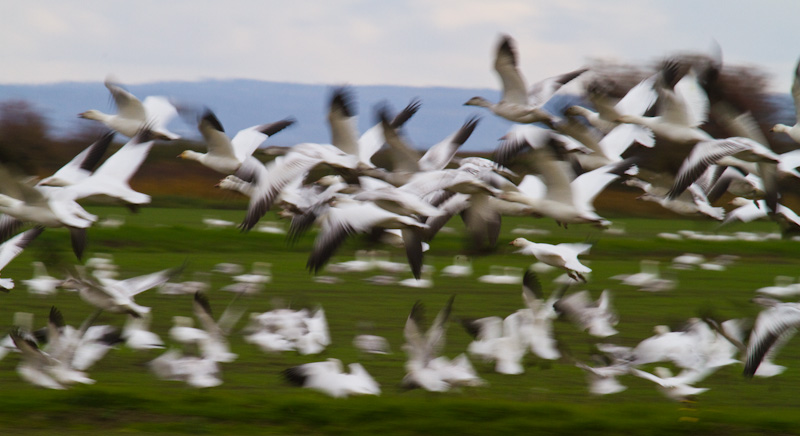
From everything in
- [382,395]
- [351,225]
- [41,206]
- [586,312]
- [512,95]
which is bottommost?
[382,395]

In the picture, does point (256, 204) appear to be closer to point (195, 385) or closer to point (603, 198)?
point (195, 385)

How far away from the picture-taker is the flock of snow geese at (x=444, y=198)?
7137mm

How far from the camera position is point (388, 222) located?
22.3ft

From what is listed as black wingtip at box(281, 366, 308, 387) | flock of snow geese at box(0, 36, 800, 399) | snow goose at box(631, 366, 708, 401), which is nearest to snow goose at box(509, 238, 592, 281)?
flock of snow geese at box(0, 36, 800, 399)

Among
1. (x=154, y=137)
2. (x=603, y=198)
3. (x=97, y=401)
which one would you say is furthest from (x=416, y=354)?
(x=603, y=198)

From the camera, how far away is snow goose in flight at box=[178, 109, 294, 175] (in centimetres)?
844

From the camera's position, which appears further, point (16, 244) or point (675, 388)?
point (16, 244)

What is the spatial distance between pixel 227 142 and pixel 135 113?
3.27 ft

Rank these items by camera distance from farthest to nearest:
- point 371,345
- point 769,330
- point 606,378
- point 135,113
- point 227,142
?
point 371,345 → point 135,113 → point 227,142 → point 606,378 → point 769,330

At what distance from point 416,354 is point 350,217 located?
114 centimetres

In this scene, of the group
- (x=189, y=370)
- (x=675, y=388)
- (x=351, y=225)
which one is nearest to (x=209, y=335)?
(x=189, y=370)

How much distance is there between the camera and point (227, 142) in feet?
28.2

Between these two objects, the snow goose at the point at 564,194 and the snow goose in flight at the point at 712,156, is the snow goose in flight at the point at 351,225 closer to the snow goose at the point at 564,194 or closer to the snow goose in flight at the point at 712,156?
the snow goose at the point at 564,194

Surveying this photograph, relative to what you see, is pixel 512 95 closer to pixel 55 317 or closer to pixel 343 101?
pixel 343 101
